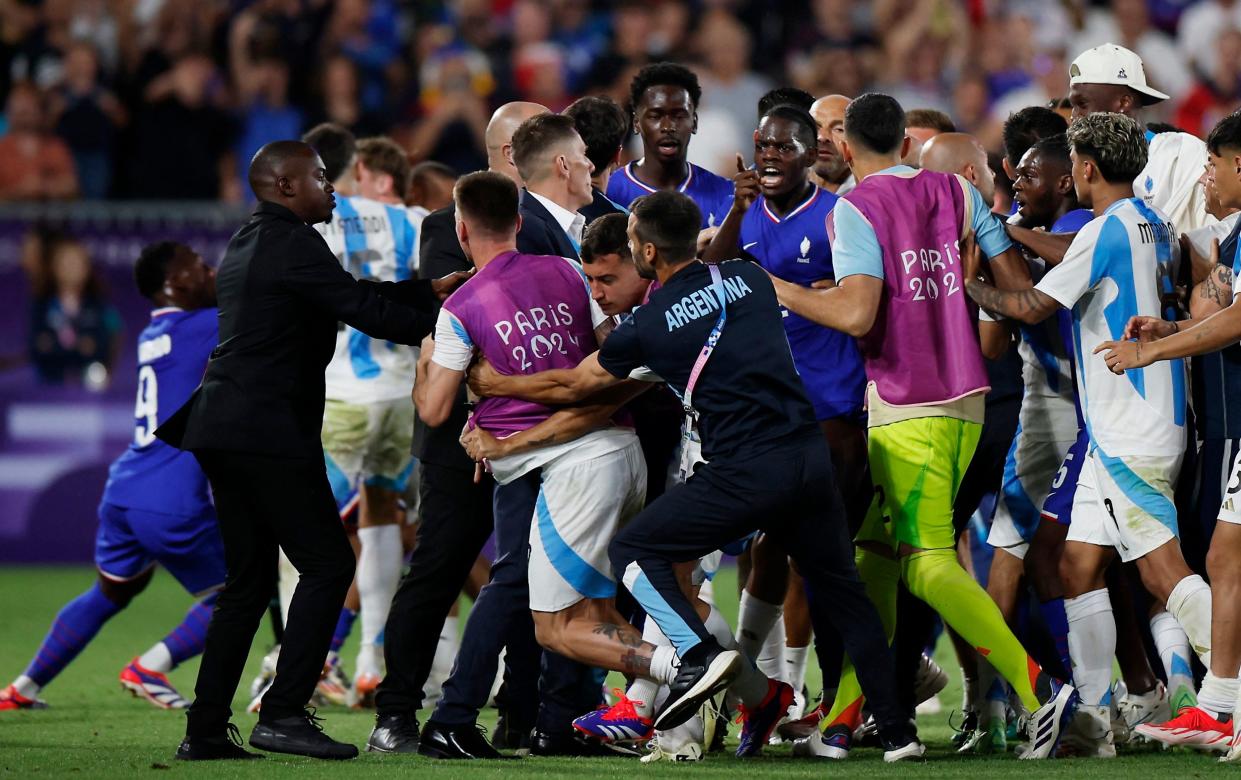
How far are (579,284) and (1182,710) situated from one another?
113 inches

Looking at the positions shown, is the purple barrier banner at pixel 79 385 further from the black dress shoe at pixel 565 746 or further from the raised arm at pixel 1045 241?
the raised arm at pixel 1045 241

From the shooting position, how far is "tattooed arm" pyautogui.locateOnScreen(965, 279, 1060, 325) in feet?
21.4

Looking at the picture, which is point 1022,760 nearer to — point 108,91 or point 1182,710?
point 1182,710

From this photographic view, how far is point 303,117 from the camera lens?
15.2 m

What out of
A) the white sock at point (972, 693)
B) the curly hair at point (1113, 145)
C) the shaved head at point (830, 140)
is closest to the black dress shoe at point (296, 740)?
the white sock at point (972, 693)

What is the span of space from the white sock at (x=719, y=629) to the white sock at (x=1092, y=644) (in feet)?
4.53

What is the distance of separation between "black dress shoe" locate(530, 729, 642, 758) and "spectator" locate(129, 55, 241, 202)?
8894 mm

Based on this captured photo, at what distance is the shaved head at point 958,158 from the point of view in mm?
7523

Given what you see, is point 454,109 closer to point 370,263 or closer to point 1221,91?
point 370,263

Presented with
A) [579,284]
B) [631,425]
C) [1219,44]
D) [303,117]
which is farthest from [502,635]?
[1219,44]

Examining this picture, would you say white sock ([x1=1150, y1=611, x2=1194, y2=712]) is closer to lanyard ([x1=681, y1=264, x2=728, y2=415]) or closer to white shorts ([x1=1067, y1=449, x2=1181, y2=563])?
white shorts ([x1=1067, y1=449, x2=1181, y2=563])

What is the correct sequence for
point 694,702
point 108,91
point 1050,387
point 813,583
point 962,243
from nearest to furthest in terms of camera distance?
point 694,702, point 813,583, point 962,243, point 1050,387, point 108,91

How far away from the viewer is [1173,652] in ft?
23.2

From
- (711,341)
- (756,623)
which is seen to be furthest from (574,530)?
(756,623)
